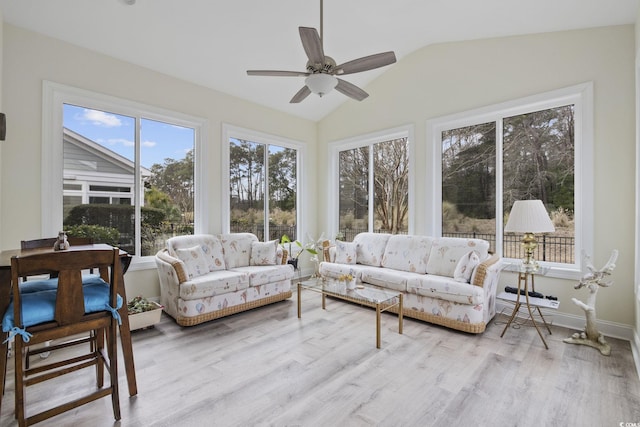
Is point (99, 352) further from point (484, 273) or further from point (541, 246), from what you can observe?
point (541, 246)

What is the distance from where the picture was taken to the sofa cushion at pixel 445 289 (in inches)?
126

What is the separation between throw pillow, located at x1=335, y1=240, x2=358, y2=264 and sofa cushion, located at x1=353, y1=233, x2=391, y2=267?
0.11 meters

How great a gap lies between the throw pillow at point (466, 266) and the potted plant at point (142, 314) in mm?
3352

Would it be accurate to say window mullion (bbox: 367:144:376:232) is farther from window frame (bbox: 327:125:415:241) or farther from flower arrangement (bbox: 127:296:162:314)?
flower arrangement (bbox: 127:296:162:314)

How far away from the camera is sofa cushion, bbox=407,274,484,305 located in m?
3.19

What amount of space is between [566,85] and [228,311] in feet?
15.3

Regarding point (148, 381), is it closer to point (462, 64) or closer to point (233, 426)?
point (233, 426)

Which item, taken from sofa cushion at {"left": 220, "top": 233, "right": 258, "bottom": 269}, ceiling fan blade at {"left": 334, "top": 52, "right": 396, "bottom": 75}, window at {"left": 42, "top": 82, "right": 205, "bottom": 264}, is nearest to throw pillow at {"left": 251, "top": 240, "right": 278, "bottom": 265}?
sofa cushion at {"left": 220, "top": 233, "right": 258, "bottom": 269}

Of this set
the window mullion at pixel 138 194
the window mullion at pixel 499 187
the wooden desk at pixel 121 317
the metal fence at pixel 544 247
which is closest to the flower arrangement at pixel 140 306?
the window mullion at pixel 138 194

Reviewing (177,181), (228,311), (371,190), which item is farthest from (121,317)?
(371,190)

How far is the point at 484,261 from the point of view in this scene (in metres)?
3.47

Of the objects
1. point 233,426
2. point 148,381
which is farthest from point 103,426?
point 233,426

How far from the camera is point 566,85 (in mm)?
3434

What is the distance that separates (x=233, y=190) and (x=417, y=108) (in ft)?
10.3
